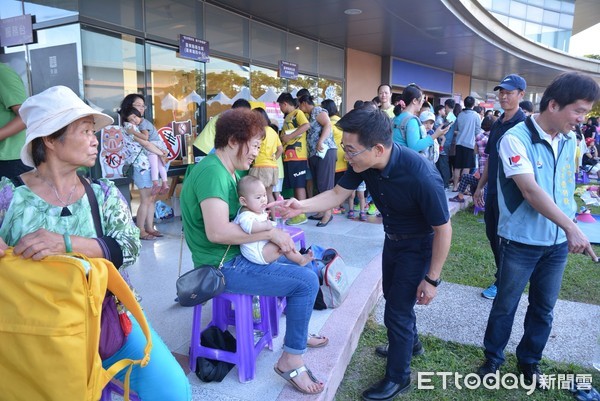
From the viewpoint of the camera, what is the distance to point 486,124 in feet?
25.0

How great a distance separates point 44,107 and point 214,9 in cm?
701

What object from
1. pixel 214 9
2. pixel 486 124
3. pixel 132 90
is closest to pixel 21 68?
pixel 132 90

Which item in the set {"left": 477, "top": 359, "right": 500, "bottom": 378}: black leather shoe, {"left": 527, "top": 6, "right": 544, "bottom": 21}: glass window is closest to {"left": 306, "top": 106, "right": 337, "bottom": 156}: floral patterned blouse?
{"left": 477, "top": 359, "right": 500, "bottom": 378}: black leather shoe

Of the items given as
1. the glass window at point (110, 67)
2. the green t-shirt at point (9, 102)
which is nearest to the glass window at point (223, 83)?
the glass window at point (110, 67)

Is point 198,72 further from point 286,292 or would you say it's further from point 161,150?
point 286,292

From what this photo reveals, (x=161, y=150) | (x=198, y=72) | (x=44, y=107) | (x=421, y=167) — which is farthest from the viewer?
(x=198, y=72)

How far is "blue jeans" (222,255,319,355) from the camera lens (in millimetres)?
2375

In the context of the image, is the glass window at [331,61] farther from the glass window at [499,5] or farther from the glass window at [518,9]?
the glass window at [518,9]

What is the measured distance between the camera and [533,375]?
274 cm

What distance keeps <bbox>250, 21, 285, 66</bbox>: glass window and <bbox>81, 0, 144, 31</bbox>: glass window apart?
2.93 metres

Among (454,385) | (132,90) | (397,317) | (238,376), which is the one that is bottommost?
(454,385)

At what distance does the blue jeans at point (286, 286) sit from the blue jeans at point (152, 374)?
2.09 feet

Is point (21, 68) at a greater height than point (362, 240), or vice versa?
point (21, 68)

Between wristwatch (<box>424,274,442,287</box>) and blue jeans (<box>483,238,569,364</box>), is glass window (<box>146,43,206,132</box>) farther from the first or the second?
blue jeans (<box>483,238,569,364</box>)
